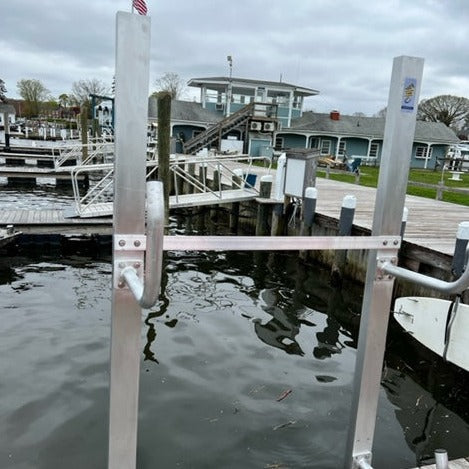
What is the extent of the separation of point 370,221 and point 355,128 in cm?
2863

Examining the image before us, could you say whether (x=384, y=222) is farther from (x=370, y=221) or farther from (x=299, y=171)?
(x=299, y=171)

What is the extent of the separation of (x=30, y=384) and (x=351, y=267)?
511 cm

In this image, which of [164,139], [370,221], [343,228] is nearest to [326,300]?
[343,228]

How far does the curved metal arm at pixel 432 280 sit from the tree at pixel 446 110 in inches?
2086

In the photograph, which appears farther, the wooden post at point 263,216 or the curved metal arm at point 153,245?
the wooden post at point 263,216

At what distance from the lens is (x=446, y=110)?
5028 centimetres

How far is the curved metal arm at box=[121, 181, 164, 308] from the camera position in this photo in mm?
1237

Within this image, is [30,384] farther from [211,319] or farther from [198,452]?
[211,319]

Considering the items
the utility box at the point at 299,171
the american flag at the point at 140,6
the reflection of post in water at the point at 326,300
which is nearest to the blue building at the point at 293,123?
the utility box at the point at 299,171

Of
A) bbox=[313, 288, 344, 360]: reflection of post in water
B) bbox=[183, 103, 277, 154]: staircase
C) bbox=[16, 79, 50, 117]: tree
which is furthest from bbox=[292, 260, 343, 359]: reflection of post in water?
bbox=[16, 79, 50, 117]: tree

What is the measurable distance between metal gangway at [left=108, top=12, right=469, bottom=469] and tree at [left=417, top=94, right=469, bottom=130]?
2082 inches

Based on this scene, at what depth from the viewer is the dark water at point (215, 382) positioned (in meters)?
3.49

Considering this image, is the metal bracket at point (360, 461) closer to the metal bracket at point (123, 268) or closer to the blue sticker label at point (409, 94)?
the metal bracket at point (123, 268)

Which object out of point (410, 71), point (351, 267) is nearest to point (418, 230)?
point (351, 267)
